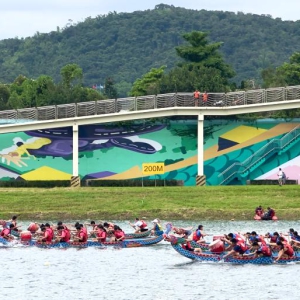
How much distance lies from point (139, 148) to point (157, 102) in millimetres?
4346

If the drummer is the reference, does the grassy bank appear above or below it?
above

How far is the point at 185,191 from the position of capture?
84688mm

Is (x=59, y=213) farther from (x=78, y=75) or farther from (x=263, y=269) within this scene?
(x=78, y=75)

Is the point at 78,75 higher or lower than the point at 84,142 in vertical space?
higher

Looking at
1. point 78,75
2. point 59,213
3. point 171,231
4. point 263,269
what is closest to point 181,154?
point 59,213

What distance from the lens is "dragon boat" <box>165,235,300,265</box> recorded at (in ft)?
188

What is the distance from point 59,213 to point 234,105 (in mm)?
17150

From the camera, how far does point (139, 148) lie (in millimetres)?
93188

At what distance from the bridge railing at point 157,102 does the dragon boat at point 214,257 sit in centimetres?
3197

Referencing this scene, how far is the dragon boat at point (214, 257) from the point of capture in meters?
57.2

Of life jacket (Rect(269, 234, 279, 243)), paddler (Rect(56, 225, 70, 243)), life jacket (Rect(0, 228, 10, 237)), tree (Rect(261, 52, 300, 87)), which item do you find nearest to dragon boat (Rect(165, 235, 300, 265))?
life jacket (Rect(269, 234, 279, 243))

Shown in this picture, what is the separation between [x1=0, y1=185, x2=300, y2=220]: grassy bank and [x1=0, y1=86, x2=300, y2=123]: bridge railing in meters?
6.63

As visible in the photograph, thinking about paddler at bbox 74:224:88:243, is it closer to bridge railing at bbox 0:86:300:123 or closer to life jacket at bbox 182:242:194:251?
Answer: life jacket at bbox 182:242:194:251

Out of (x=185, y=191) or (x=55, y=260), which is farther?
(x=185, y=191)
